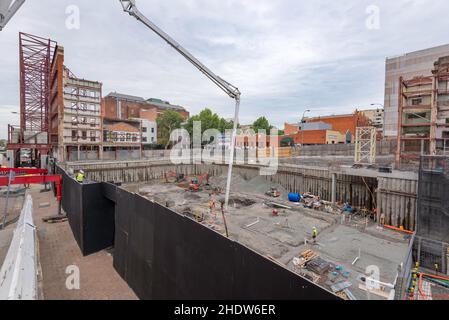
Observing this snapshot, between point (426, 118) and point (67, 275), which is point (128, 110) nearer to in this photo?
point (67, 275)

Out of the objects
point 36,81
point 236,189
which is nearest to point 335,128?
point 236,189

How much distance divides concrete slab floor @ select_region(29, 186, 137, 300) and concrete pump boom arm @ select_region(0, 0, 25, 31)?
31.8 ft

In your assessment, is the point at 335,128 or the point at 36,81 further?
the point at 335,128

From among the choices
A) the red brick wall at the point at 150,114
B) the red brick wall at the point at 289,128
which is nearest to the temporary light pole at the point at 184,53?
the red brick wall at the point at 150,114

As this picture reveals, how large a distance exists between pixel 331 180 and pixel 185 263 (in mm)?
19172

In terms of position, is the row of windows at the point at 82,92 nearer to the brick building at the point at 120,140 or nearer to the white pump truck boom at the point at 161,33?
the brick building at the point at 120,140

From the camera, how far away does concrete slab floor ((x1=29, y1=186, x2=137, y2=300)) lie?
27.0 ft

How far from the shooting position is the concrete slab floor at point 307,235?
10.4 m

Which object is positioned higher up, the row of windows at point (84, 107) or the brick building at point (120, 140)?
the row of windows at point (84, 107)

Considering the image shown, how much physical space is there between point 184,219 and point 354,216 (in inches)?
650

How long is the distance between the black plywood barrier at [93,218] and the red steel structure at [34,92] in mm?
27076

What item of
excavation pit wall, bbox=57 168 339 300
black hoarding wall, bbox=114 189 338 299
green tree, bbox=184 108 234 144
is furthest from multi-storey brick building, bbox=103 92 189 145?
black hoarding wall, bbox=114 189 338 299
